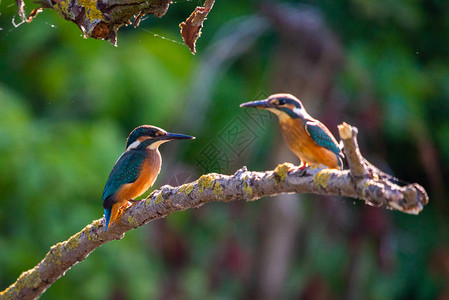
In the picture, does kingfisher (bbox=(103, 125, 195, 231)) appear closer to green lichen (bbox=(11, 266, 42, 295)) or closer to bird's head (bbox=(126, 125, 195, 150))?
bird's head (bbox=(126, 125, 195, 150))

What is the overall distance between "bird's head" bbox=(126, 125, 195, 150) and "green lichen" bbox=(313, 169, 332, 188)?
1.71 metres

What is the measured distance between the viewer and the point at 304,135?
3047 mm

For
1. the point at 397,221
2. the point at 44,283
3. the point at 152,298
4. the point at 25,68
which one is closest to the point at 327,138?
the point at 44,283

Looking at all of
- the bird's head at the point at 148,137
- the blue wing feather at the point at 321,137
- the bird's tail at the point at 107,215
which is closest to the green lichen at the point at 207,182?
the bird's tail at the point at 107,215

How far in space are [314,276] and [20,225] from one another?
2902 mm

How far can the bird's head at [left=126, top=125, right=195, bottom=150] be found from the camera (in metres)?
3.37

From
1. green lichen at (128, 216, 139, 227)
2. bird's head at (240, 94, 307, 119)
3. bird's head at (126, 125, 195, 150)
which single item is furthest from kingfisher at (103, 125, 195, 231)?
green lichen at (128, 216, 139, 227)

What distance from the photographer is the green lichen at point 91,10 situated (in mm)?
2227

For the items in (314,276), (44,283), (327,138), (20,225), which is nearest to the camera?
(44,283)

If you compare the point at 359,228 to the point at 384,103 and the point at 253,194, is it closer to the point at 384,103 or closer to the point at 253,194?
the point at 384,103

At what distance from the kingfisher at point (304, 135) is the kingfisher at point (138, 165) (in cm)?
53

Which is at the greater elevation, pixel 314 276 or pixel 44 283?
pixel 44 283

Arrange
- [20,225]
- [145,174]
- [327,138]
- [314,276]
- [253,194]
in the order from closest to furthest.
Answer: [253,194] → [327,138] → [145,174] → [20,225] → [314,276]

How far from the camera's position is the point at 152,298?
252 inches
